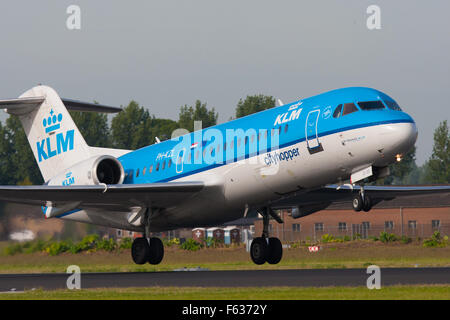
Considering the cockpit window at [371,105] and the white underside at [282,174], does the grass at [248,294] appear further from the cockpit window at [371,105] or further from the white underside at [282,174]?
the cockpit window at [371,105]

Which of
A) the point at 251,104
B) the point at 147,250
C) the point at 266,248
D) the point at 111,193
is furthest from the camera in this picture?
the point at 251,104

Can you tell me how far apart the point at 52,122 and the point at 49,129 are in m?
0.37

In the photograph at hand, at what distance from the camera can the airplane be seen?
867 inches

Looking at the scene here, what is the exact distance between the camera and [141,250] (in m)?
28.1

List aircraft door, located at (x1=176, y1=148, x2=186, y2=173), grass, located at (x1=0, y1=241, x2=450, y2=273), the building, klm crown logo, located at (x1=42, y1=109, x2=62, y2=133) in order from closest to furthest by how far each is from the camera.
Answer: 1. aircraft door, located at (x1=176, y1=148, x2=186, y2=173)
2. klm crown logo, located at (x1=42, y1=109, x2=62, y2=133)
3. grass, located at (x1=0, y1=241, x2=450, y2=273)
4. the building

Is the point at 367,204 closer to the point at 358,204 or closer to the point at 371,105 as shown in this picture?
the point at 358,204

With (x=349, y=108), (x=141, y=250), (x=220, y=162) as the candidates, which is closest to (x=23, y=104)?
(x=141, y=250)

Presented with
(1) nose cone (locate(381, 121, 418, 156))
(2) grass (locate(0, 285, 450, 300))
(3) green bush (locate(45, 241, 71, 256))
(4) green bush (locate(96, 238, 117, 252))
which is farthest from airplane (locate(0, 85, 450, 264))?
(4) green bush (locate(96, 238, 117, 252))

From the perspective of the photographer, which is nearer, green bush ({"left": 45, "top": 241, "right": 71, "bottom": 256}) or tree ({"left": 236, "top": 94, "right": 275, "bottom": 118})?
green bush ({"left": 45, "top": 241, "right": 71, "bottom": 256})

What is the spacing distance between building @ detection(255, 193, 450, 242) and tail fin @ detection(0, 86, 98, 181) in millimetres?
36196

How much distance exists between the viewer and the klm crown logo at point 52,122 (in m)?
33.1

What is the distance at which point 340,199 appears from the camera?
29.6 m

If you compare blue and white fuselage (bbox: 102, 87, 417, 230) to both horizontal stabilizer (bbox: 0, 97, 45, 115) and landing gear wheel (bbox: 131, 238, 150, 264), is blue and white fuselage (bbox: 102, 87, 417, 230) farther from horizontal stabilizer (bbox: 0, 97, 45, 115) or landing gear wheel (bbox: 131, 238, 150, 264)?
horizontal stabilizer (bbox: 0, 97, 45, 115)
